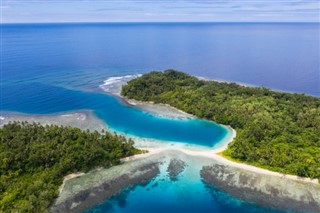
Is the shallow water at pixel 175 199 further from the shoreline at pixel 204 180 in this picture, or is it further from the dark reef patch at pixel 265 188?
the dark reef patch at pixel 265 188

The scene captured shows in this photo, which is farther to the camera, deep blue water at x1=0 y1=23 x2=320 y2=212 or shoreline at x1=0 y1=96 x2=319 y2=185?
deep blue water at x1=0 y1=23 x2=320 y2=212

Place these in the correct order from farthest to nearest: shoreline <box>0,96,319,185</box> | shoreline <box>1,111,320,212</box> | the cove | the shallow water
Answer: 1. the cove
2. shoreline <box>0,96,319,185</box>
3. shoreline <box>1,111,320,212</box>
4. the shallow water

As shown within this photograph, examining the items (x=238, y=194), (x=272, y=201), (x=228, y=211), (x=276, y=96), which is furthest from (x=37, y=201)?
(x=276, y=96)

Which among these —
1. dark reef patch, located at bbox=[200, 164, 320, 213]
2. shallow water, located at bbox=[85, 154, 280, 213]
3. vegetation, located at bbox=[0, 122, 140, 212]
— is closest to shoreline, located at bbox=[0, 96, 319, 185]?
dark reef patch, located at bbox=[200, 164, 320, 213]

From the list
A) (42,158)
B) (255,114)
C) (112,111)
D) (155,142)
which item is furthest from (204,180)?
(112,111)

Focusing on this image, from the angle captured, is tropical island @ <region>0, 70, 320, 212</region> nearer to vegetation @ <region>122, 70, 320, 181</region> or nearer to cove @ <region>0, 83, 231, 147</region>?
vegetation @ <region>122, 70, 320, 181</region>

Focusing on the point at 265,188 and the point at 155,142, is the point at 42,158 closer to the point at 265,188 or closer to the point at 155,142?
the point at 155,142

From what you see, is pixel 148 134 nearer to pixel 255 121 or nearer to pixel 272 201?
pixel 255 121
